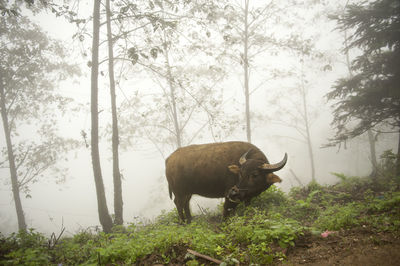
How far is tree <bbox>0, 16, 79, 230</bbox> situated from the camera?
1319 cm

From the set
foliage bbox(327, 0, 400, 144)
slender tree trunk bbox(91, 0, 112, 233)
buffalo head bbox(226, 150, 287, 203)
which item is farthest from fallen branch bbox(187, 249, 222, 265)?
foliage bbox(327, 0, 400, 144)

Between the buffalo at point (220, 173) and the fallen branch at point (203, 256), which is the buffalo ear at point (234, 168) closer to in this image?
the buffalo at point (220, 173)

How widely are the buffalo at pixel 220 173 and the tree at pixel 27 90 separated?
11222mm

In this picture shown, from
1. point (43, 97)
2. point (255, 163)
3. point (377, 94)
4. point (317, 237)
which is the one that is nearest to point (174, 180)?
point (255, 163)

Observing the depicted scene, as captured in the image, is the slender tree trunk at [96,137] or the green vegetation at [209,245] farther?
the slender tree trunk at [96,137]

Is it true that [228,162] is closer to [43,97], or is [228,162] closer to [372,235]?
[372,235]

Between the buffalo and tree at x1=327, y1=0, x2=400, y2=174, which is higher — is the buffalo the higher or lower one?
the lower one

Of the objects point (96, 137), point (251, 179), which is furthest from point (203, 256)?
point (96, 137)

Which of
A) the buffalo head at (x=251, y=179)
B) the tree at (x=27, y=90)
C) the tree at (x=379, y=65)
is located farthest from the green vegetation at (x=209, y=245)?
the tree at (x=27, y=90)

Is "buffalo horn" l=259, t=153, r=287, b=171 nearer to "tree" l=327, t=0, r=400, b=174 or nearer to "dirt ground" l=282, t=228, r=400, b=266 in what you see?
"dirt ground" l=282, t=228, r=400, b=266

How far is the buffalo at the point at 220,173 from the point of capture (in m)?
5.39

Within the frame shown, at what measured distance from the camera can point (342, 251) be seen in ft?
9.89

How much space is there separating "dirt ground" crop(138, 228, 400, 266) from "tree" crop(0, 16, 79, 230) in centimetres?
1433

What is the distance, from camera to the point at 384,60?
946 centimetres
